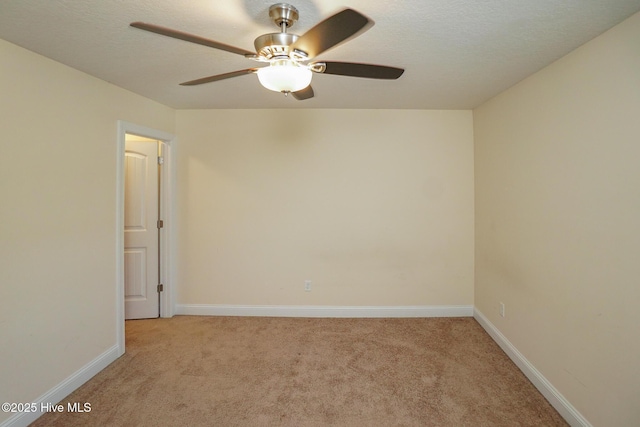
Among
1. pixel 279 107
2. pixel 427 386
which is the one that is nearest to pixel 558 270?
pixel 427 386

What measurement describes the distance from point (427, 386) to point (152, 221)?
9.94 ft

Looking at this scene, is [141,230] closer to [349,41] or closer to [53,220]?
[53,220]

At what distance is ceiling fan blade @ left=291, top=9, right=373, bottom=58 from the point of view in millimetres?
944

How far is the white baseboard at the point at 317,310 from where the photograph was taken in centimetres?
308

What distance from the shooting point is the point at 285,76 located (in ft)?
3.77

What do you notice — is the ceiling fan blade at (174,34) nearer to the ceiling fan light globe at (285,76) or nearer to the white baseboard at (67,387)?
the ceiling fan light globe at (285,76)

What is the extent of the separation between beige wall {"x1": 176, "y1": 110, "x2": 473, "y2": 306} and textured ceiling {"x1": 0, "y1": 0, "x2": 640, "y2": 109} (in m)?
0.72

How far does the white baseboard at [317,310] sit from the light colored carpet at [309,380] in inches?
8.1

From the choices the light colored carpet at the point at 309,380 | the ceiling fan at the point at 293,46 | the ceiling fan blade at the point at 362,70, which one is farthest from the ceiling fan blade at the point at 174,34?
the light colored carpet at the point at 309,380

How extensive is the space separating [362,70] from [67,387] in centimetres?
280

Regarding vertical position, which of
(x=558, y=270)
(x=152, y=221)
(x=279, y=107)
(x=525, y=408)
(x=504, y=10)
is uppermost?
(x=279, y=107)

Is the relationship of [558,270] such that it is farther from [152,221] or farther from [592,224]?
[152,221]

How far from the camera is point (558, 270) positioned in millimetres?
1819

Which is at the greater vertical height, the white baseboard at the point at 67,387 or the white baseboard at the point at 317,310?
the white baseboard at the point at 317,310
